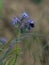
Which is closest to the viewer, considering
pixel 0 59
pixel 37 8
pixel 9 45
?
pixel 0 59

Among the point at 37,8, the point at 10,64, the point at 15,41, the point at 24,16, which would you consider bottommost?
the point at 10,64

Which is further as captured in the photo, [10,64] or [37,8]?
[37,8]

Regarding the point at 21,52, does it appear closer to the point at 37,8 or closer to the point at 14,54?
the point at 14,54

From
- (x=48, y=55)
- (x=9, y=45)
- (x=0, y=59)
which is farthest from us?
(x=48, y=55)

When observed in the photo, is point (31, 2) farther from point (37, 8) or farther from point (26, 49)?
point (26, 49)

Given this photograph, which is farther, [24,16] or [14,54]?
[24,16]

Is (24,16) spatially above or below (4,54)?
above

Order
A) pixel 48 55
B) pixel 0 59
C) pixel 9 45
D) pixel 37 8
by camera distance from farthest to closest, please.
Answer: pixel 37 8
pixel 48 55
pixel 9 45
pixel 0 59

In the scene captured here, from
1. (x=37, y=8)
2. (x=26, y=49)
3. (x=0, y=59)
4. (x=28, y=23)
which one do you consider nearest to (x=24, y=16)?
(x=28, y=23)

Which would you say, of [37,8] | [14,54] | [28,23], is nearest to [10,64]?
[14,54]

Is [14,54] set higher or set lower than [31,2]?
lower
